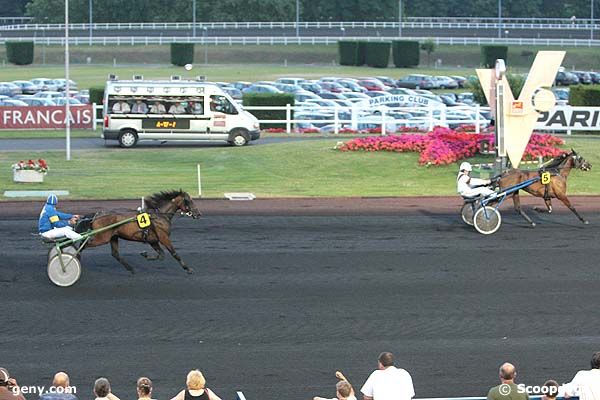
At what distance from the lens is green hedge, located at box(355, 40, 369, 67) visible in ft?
301

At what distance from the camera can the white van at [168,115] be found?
38.7 meters

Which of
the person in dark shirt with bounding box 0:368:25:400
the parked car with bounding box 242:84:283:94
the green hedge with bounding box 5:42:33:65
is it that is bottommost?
the person in dark shirt with bounding box 0:368:25:400

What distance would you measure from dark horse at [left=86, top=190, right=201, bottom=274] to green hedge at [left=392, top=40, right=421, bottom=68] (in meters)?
73.4

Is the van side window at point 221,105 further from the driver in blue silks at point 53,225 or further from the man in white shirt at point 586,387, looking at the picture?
the man in white shirt at point 586,387

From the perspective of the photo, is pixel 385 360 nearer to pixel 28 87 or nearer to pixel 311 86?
pixel 311 86

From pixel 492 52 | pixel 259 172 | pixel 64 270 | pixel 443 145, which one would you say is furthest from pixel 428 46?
pixel 64 270

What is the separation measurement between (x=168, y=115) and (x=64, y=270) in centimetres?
2064

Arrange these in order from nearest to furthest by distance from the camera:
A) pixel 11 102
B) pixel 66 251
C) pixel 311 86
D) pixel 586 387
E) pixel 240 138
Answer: pixel 586 387
pixel 66 251
pixel 240 138
pixel 11 102
pixel 311 86

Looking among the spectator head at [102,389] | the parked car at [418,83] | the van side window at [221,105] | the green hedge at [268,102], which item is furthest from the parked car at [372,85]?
the spectator head at [102,389]

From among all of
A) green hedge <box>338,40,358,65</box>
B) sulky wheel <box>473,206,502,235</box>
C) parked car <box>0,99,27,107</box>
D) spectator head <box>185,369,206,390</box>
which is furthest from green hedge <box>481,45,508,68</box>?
spectator head <box>185,369,206,390</box>

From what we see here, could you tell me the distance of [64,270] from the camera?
1859cm

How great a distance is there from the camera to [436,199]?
28.2 m

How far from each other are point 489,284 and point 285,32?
86902 mm

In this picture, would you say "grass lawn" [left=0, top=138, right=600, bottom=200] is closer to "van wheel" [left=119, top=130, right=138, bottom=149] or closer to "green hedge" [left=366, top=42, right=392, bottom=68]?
"van wheel" [left=119, top=130, right=138, bottom=149]
